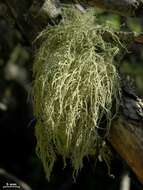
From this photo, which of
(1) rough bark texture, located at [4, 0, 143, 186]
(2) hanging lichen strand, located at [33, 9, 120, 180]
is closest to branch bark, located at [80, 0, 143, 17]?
(1) rough bark texture, located at [4, 0, 143, 186]

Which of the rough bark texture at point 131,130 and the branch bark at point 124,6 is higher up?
the branch bark at point 124,6

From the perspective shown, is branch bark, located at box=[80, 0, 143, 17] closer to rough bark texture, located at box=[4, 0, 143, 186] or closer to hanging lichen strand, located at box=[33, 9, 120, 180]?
rough bark texture, located at box=[4, 0, 143, 186]

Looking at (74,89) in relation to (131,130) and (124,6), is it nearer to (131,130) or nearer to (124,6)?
(131,130)

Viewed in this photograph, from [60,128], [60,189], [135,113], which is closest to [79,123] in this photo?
[60,128]

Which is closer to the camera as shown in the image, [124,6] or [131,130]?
[131,130]

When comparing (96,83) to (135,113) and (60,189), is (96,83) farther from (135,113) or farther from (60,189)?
(60,189)

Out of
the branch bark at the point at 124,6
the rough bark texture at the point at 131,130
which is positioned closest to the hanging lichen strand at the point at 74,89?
the rough bark texture at the point at 131,130

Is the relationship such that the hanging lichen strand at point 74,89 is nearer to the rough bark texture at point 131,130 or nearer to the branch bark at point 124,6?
the rough bark texture at point 131,130

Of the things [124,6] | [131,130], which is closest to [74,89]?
[131,130]
